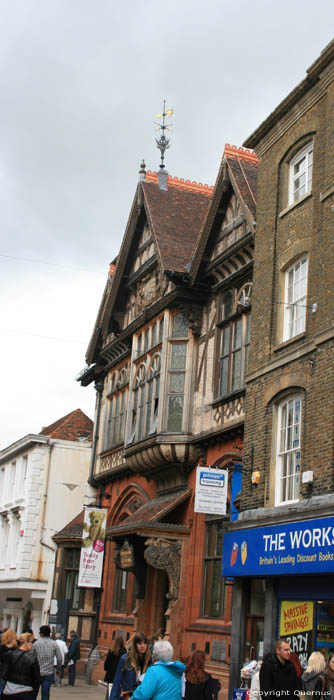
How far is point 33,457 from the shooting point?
35.5m

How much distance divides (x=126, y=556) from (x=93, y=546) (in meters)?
3.66

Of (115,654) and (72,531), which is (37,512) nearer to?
(72,531)

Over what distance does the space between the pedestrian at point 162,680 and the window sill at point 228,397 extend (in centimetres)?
1211

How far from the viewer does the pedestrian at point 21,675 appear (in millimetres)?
10672

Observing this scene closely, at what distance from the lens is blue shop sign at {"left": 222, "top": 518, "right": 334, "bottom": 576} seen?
1407 centimetres

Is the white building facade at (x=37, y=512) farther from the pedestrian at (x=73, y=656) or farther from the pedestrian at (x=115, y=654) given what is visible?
the pedestrian at (x=115, y=654)

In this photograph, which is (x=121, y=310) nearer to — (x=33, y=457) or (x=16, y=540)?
(x=33, y=457)

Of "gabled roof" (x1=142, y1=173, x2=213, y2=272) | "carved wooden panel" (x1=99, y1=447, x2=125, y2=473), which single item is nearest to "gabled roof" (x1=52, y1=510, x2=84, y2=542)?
"carved wooden panel" (x1=99, y1=447, x2=125, y2=473)

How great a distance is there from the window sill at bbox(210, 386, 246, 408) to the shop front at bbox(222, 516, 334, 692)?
3568 mm

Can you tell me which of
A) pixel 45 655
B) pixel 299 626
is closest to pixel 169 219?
pixel 299 626

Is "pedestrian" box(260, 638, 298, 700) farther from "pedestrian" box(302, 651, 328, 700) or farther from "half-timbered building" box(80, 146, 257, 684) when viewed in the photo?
"half-timbered building" box(80, 146, 257, 684)

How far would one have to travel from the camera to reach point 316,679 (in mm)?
10039

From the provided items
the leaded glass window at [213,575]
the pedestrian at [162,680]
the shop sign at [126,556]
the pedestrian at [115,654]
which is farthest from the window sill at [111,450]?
the pedestrian at [162,680]

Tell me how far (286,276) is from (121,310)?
12106mm
